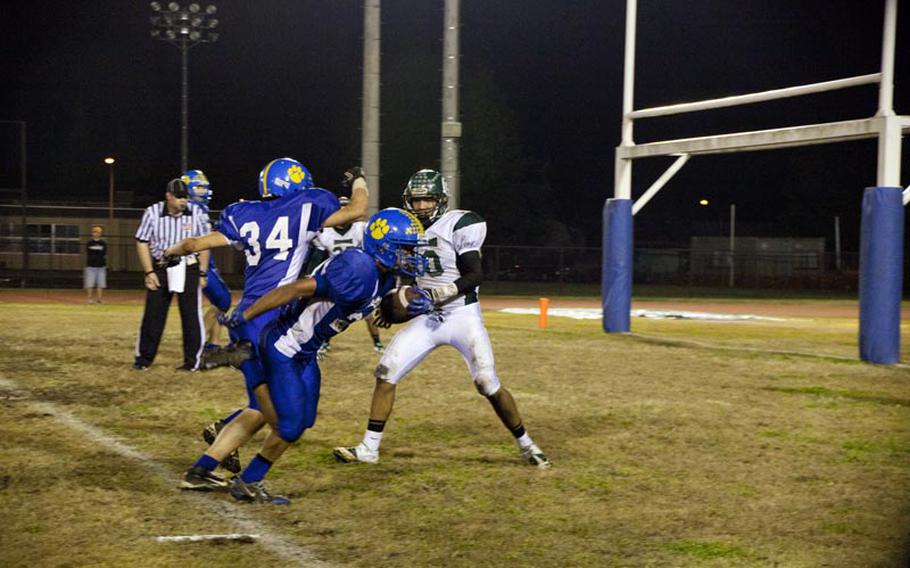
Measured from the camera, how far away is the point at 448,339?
626 centimetres

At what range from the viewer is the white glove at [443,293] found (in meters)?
5.94

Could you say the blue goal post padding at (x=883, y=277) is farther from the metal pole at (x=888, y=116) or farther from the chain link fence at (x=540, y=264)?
the chain link fence at (x=540, y=264)

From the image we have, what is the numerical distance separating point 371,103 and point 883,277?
6441 millimetres

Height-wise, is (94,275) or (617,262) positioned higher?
(617,262)

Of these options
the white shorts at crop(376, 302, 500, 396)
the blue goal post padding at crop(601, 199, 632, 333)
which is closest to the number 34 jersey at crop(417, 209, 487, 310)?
the white shorts at crop(376, 302, 500, 396)

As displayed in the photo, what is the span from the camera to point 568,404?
8500 mm

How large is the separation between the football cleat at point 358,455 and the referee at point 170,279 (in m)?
4.07

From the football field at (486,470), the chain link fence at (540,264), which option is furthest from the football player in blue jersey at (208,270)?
the chain link fence at (540,264)

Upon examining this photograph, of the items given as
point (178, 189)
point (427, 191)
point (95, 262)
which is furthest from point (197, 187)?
point (95, 262)

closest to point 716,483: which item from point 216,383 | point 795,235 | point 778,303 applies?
point 216,383

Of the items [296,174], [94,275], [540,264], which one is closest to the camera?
[296,174]

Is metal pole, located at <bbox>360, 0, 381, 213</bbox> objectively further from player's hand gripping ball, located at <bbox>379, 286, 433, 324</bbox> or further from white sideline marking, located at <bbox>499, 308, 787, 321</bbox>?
white sideline marking, located at <bbox>499, 308, 787, 321</bbox>

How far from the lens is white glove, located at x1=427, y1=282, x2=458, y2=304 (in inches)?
234

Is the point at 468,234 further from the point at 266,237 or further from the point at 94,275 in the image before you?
the point at 94,275
